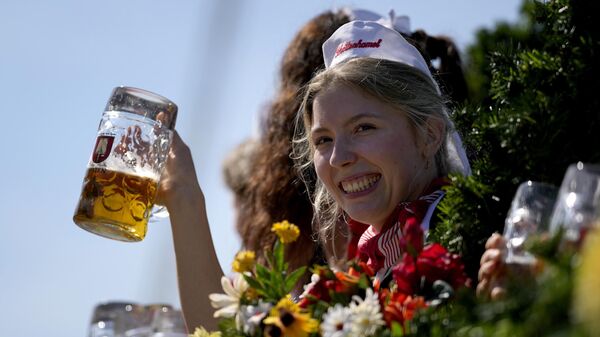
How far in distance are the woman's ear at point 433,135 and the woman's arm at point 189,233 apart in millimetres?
739

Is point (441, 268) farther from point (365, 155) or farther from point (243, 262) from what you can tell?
point (365, 155)

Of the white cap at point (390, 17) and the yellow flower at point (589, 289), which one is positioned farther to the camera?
the white cap at point (390, 17)

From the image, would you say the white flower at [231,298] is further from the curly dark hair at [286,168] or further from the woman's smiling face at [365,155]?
the curly dark hair at [286,168]

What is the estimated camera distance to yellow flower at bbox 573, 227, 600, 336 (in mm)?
1011

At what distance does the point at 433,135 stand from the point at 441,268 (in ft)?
4.00

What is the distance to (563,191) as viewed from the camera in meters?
1.37

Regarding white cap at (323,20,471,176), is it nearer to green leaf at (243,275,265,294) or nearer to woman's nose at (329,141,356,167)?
woman's nose at (329,141,356,167)

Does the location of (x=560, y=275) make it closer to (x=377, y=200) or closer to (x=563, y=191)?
(x=563, y=191)

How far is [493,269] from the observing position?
1.55 metres

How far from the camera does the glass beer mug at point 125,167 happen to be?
8.27ft

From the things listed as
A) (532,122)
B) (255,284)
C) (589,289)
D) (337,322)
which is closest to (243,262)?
(255,284)

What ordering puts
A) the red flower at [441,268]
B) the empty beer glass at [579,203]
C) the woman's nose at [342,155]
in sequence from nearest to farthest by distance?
the empty beer glass at [579,203] → the red flower at [441,268] → the woman's nose at [342,155]

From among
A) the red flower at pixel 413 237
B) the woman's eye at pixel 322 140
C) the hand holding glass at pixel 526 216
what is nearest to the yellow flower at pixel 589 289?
the hand holding glass at pixel 526 216

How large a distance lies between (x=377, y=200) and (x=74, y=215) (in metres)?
0.84
